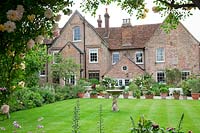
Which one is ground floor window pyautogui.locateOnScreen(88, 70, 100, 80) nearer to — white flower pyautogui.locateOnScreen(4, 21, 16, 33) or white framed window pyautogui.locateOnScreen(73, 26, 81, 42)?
white framed window pyautogui.locateOnScreen(73, 26, 81, 42)

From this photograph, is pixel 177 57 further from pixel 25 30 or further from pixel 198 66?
pixel 25 30

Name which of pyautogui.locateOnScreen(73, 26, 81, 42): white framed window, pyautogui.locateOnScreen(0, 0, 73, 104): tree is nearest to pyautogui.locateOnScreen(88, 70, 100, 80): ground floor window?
pyautogui.locateOnScreen(73, 26, 81, 42): white framed window

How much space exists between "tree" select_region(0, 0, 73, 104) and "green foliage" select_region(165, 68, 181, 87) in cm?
3164

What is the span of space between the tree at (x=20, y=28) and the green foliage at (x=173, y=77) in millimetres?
31636

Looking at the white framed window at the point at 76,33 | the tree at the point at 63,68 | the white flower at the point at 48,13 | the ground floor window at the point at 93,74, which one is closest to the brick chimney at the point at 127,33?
the ground floor window at the point at 93,74

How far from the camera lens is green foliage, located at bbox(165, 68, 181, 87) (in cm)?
3525

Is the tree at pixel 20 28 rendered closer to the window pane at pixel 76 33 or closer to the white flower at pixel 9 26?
the white flower at pixel 9 26

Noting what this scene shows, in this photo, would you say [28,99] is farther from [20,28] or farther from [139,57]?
[139,57]

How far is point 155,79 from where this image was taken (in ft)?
123

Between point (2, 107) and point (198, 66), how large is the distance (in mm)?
34591

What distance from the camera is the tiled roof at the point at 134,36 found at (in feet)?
133

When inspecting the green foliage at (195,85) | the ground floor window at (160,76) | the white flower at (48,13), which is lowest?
the green foliage at (195,85)

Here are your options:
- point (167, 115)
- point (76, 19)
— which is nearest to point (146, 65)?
point (76, 19)

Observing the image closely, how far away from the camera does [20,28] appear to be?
4512 millimetres
